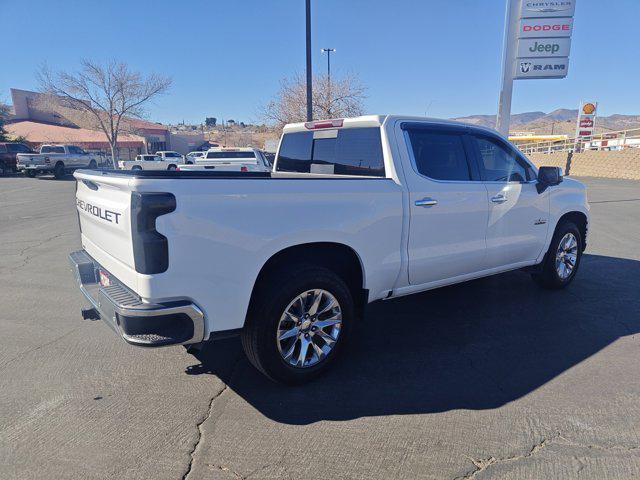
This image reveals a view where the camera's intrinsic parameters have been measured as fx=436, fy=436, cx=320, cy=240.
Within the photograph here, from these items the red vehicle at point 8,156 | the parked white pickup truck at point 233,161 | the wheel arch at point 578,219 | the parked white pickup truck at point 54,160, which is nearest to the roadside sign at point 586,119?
the parked white pickup truck at point 233,161

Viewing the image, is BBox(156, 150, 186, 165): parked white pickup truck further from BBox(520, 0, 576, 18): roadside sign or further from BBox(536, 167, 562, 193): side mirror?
BBox(536, 167, 562, 193): side mirror

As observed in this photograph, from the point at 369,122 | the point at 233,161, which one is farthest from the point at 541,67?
the point at 369,122

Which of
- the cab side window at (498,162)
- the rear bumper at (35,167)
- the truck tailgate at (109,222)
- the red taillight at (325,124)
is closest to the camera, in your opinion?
the truck tailgate at (109,222)

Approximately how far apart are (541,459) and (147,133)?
Answer: 58601 mm

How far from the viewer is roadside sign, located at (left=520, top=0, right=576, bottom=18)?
1209 cm

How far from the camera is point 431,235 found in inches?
148

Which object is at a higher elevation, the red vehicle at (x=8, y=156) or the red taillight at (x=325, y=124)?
the red taillight at (x=325, y=124)

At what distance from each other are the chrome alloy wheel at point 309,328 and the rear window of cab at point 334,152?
3.95 feet

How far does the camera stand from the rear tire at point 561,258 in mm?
5148

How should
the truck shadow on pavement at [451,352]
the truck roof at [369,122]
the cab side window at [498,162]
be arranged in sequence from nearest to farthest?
the truck shadow on pavement at [451,352]
the truck roof at [369,122]
the cab side window at [498,162]

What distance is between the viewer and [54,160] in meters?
26.2

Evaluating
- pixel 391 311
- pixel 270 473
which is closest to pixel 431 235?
pixel 391 311

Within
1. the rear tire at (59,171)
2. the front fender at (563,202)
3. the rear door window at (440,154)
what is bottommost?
the rear tire at (59,171)

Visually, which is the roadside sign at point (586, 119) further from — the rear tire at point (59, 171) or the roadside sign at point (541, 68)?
the rear tire at point (59, 171)
